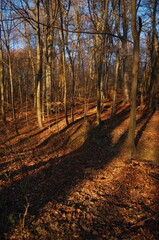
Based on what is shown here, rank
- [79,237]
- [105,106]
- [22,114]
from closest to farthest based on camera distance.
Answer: [79,237] < [105,106] < [22,114]

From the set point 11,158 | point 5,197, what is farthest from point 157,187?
point 11,158

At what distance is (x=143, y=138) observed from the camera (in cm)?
777

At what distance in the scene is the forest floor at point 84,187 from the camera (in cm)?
329

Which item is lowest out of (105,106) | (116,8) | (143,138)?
(143,138)

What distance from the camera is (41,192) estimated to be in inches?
184

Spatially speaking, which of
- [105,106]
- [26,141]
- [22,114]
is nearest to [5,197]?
[26,141]

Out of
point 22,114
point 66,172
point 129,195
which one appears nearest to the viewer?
point 129,195

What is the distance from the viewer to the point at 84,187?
4.80m

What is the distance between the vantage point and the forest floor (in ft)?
10.8

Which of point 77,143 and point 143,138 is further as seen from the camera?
point 77,143

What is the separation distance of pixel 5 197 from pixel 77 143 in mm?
5068

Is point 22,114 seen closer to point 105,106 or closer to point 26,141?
point 26,141

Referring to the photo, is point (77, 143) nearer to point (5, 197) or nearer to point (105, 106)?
point (5, 197)

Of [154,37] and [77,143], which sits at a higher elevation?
[154,37]
